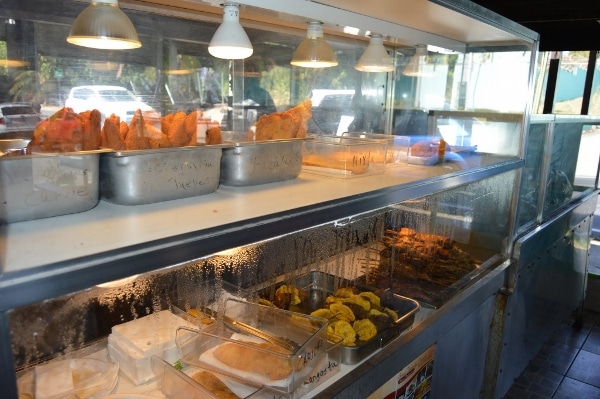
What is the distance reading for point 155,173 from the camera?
1023mm

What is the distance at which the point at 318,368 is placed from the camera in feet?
4.24

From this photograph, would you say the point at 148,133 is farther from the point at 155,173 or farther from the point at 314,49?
the point at 314,49

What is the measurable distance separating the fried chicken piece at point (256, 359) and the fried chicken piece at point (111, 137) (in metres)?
0.60

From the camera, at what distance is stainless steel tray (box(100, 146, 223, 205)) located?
38.7 inches

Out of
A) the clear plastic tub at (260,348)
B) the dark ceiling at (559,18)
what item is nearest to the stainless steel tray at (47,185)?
the clear plastic tub at (260,348)

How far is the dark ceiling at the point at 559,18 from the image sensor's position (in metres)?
2.89

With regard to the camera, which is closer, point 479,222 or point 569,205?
point 479,222

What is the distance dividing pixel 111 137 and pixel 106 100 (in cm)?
30

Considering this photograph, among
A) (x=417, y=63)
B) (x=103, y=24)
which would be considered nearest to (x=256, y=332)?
(x=103, y=24)

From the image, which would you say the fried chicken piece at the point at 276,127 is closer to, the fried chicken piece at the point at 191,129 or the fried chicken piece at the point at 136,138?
the fried chicken piece at the point at 191,129

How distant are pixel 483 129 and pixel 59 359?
86.9 inches

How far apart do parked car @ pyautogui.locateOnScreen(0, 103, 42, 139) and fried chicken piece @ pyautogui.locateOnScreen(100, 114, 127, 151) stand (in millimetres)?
182

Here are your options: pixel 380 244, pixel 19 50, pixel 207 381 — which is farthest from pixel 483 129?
pixel 19 50

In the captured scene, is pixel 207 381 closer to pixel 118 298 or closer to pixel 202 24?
pixel 118 298
